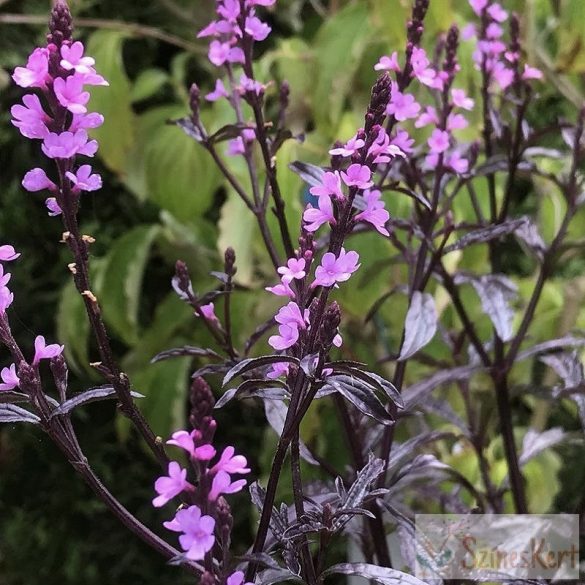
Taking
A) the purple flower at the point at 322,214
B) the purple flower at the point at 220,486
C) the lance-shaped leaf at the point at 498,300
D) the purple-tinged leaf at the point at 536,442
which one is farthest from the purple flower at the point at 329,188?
the purple-tinged leaf at the point at 536,442

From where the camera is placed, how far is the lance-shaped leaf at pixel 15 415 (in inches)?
10.9

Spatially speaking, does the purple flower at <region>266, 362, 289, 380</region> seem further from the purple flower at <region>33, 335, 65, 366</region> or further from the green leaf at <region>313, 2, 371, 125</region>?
the green leaf at <region>313, 2, 371, 125</region>

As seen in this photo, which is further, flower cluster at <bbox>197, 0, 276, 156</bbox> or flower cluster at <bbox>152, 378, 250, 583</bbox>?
flower cluster at <bbox>197, 0, 276, 156</bbox>

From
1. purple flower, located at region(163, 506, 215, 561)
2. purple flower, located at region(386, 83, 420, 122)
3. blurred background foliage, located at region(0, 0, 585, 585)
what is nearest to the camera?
purple flower, located at region(163, 506, 215, 561)

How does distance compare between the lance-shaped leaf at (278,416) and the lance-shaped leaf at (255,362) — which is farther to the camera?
the lance-shaped leaf at (278,416)

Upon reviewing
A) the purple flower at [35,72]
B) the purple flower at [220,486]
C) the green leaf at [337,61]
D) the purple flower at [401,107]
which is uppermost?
the green leaf at [337,61]

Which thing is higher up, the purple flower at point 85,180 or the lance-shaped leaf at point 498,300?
the purple flower at point 85,180

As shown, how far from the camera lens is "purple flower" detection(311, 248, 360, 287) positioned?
24 centimetres

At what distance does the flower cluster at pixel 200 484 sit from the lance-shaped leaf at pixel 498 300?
10.5 inches

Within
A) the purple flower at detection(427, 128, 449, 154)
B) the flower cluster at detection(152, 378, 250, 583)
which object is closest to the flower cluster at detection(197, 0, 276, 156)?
the purple flower at detection(427, 128, 449, 154)

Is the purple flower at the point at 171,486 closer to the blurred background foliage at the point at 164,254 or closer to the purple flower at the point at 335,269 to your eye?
the purple flower at the point at 335,269

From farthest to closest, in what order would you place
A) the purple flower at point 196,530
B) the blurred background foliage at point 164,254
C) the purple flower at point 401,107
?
the blurred background foliage at point 164,254 < the purple flower at point 401,107 < the purple flower at point 196,530

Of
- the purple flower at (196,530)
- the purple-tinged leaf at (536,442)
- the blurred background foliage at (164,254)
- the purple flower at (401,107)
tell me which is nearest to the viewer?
the purple flower at (196,530)

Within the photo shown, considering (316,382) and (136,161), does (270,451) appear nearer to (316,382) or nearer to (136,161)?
(136,161)
